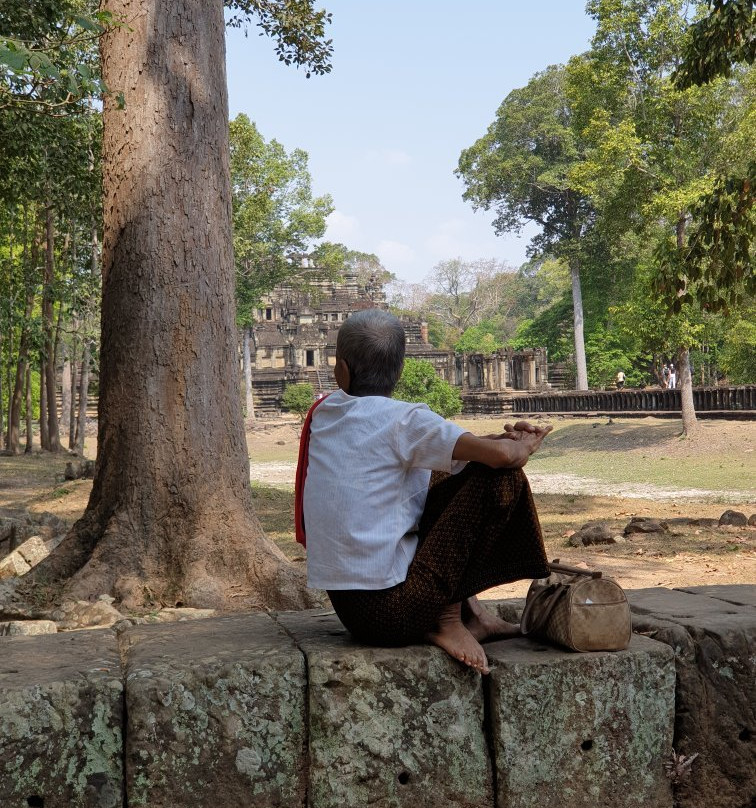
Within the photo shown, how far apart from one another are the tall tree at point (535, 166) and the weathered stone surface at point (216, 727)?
1464 inches

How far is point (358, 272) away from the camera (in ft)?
213

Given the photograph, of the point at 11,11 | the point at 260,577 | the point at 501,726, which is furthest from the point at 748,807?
the point at 11,11

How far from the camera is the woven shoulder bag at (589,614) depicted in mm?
2551

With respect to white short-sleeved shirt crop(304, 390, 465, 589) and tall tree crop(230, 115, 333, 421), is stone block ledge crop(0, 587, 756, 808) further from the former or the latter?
tall tree crop(230, 115, 333, 421)

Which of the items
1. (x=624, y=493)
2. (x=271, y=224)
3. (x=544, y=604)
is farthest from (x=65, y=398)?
(x=544, y=604)

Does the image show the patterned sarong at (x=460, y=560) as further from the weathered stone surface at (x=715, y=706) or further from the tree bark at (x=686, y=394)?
the tree bark at (x=686, y=394)

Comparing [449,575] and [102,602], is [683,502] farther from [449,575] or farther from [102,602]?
[449,575]

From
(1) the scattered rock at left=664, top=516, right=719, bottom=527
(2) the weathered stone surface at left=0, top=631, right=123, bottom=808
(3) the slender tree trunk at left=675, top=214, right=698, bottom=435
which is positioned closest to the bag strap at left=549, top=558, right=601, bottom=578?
(2) the weathered stone surface at left=0, top=631, right=123, bottom=808

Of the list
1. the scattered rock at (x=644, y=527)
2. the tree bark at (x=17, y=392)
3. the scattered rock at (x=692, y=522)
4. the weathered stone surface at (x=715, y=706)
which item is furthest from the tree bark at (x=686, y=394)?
the weathered stone surface at (x=715, y=706)

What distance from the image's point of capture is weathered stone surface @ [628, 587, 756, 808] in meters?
2.76

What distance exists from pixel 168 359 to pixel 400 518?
2.35 meters

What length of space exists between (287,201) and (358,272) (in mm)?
26995

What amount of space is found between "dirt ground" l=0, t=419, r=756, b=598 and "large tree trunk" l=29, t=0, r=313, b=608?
2127mm

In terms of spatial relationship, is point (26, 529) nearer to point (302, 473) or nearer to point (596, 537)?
point (596, 537)
